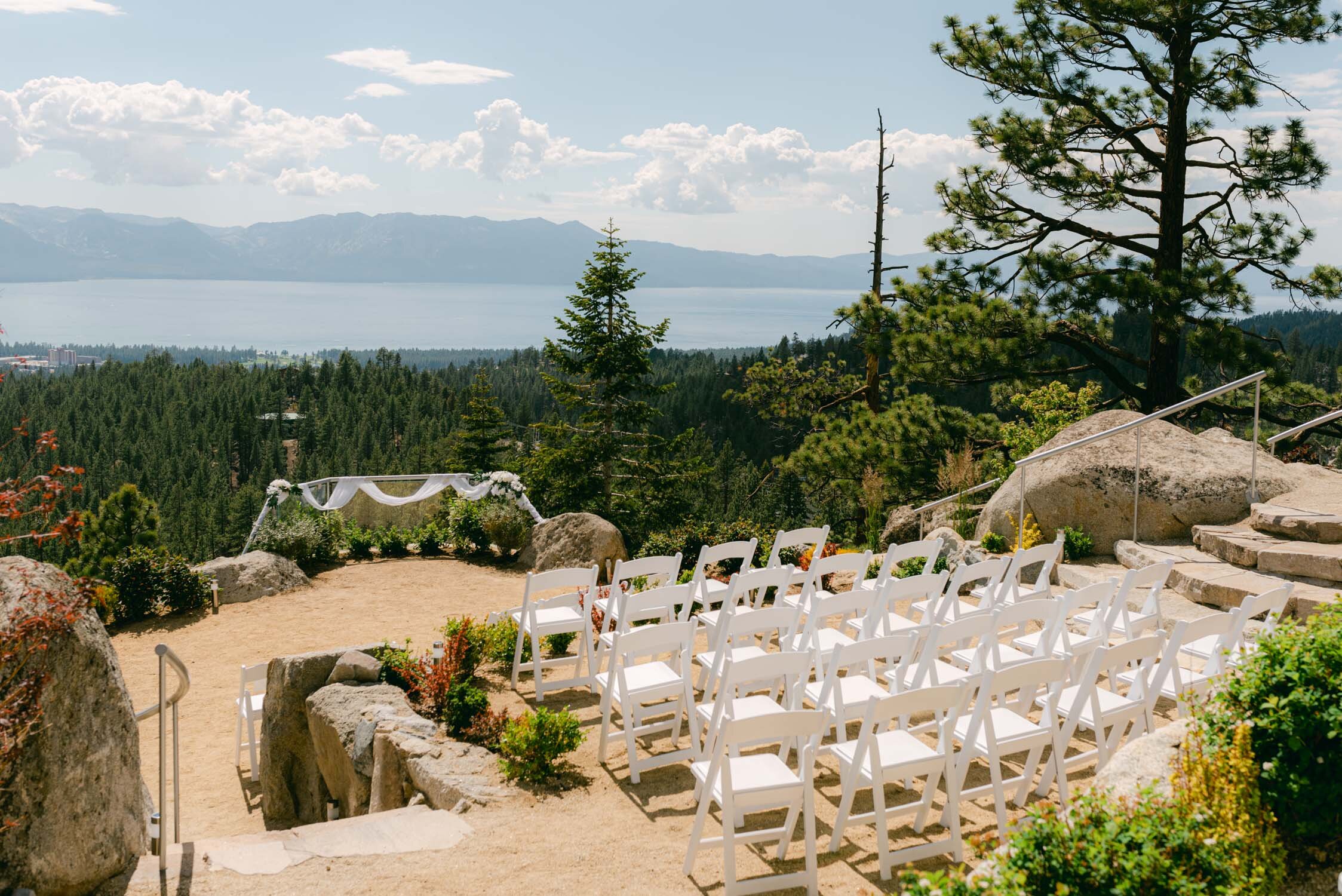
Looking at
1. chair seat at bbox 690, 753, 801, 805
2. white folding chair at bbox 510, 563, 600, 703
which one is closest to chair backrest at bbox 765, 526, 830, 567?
white folding chair at bbox 510, 563, 600, 703

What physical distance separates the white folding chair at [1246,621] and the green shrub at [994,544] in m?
4.23

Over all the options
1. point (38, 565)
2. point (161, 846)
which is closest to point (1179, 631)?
point (161, 846)

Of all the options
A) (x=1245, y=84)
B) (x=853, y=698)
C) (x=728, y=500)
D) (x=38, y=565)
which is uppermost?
(x=1245, y=84)

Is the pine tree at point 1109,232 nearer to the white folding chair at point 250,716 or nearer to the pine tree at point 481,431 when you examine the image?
the white folding chair at point 250,716

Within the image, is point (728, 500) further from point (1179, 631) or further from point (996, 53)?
point (1179, 631)

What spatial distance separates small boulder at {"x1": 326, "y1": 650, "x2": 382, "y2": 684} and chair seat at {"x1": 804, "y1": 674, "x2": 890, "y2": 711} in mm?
3963

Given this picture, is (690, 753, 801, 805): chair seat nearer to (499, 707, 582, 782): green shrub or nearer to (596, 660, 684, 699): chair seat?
(596, 660, 684, 699): chair seat

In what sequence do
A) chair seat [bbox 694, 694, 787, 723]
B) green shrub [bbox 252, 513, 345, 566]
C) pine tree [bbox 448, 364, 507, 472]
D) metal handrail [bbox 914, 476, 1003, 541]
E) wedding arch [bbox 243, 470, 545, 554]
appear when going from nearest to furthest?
chair seat [bbox 694, 694, 787, 723] < metal handrail [bbox 914, 476, 1003, 541] < green shrub [bbox 252, 513, 345, 566] < wedding arch [bbox 243, 470, 545, 554] < pine tree [bbox 448, 364, 507, 472]

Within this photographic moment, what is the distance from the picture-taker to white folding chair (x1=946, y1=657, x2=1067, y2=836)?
14.4ft

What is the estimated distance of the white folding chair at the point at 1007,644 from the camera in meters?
5.18

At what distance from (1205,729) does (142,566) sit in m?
12.2

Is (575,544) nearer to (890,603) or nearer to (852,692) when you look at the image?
(890,603)

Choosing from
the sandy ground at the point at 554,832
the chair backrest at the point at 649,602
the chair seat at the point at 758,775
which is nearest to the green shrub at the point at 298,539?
the sandy ground at the point at 554,832

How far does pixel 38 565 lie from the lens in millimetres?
4641
